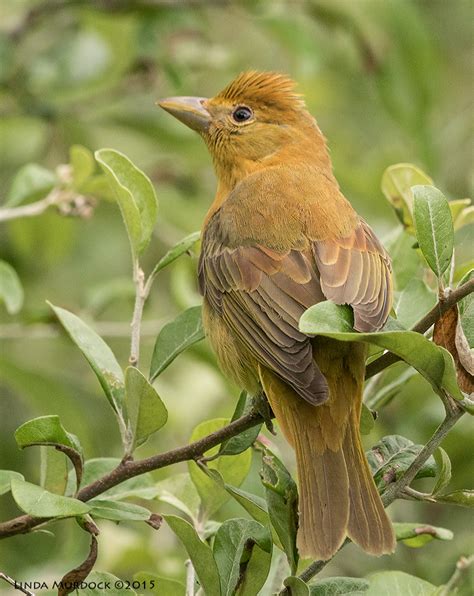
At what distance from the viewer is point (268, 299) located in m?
3.30

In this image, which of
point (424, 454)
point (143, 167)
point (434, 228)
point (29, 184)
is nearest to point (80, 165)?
point (29, 184)

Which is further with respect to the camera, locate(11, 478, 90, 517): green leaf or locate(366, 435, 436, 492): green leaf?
locate(366, 435, 436, 492): green leaf

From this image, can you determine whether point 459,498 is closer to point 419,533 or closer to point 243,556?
point 419,533

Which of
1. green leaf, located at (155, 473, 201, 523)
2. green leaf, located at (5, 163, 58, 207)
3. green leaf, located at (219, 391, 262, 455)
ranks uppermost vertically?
green leaf, located at (5, 163, 58, 207)

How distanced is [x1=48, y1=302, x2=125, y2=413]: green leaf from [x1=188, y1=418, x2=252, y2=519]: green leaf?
0.80 ft

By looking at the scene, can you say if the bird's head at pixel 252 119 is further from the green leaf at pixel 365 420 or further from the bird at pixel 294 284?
the green leaf at pixel 365 420

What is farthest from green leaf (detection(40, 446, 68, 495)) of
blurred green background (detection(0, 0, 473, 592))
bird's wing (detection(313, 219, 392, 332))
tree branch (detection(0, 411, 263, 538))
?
blurred green background (detection(0, 0, 473, 592))

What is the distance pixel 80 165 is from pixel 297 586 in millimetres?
1871

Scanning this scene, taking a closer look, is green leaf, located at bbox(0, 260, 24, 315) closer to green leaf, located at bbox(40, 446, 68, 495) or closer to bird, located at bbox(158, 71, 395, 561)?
bird, located at bbox(158, 71, 395, 561)

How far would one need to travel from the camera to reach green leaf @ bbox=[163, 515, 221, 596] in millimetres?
2578

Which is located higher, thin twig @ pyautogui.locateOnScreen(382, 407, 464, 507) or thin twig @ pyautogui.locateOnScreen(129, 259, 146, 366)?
thin twig @ pyautogui.locateOnScreen(129, 259, 146, 366)

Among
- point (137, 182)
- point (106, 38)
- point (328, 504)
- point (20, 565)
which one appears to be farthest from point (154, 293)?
point (328, 504)

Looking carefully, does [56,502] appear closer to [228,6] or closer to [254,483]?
[254,483]

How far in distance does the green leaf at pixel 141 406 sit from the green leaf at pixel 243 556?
0.29 meters
